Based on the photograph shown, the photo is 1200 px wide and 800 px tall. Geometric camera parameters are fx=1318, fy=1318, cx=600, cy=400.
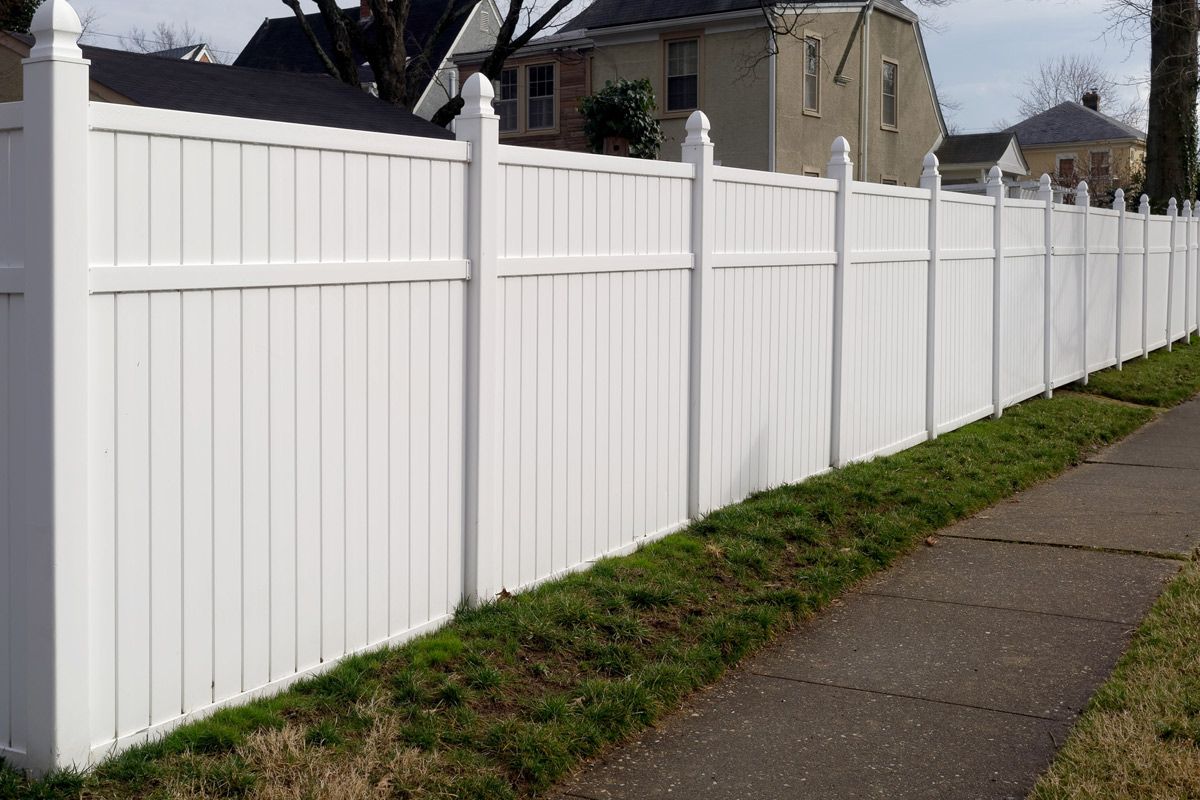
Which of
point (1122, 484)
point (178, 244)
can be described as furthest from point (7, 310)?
point (1122, 484)

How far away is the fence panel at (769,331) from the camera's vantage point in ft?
23.8

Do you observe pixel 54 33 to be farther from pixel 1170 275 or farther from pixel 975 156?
pixel 975 156

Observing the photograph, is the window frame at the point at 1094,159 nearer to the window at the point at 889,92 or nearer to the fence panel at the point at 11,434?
the window at the point at 889,92

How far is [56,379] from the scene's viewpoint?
142 inches

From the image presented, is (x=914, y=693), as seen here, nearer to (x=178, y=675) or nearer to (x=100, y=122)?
(x=178, y=675)

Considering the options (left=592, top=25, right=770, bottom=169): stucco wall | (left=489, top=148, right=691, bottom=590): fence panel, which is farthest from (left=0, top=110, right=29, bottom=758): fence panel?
(left=592, top=25, right=770, bottom=169): stucco wall

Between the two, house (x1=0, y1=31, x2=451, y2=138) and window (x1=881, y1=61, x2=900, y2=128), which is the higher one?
window (x1=881, y1=61, x2=900, y2=128)

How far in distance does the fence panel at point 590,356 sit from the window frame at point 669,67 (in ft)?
66.8

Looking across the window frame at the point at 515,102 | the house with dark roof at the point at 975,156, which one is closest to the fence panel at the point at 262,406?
the window frame at the point at 515,102

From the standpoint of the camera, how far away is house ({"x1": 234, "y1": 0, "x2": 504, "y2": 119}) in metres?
33.5

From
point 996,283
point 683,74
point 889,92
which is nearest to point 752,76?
point 683,74

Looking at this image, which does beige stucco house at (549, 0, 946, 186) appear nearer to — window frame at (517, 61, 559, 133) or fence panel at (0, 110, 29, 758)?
window frame at (517, 61, 559, 133)

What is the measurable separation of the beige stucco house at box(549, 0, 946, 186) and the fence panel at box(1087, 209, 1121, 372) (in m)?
9.52

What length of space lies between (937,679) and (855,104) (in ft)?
80.5
